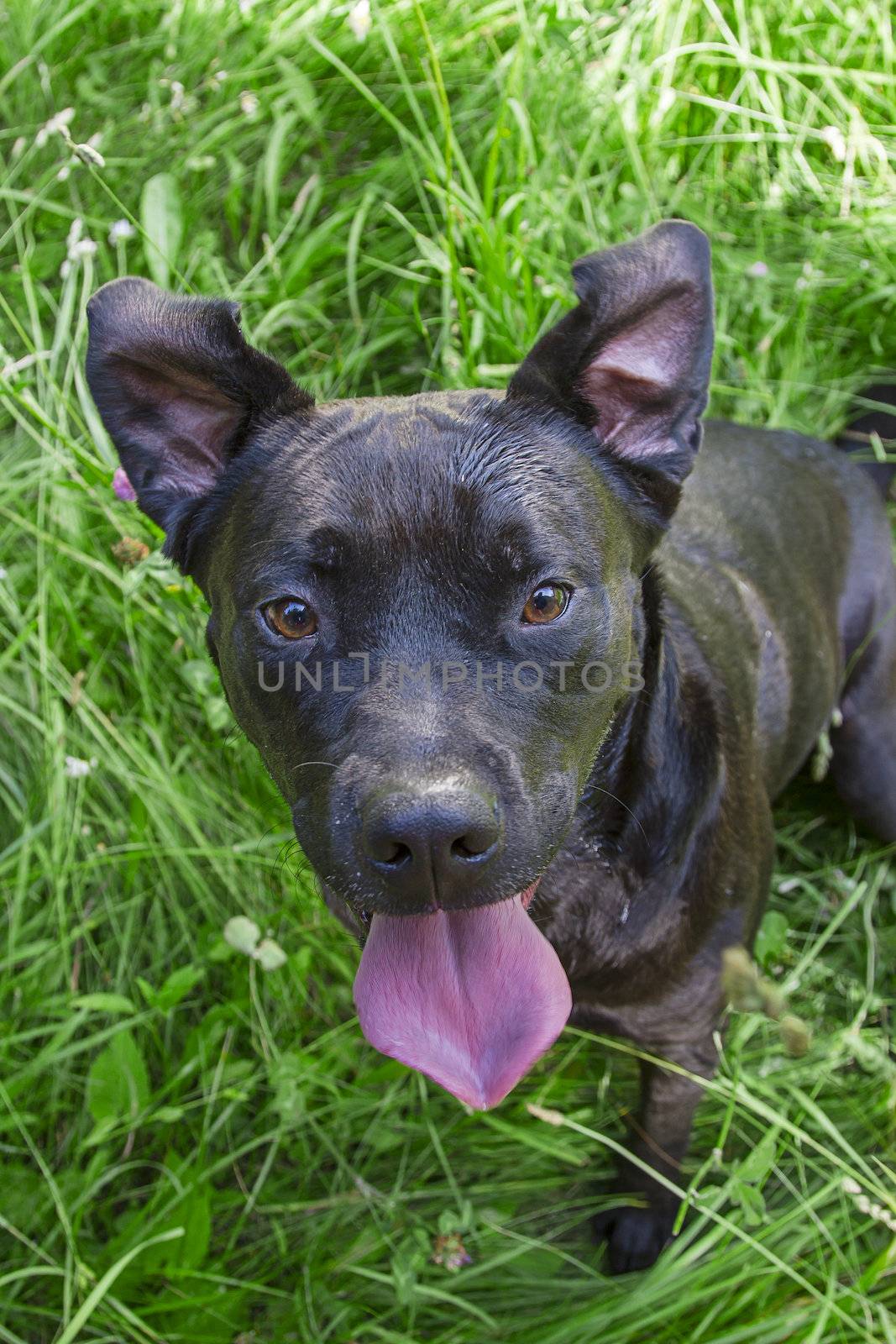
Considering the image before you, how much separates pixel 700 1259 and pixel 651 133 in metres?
3.50

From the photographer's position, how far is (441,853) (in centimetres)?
168

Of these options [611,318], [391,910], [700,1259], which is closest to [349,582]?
[391,910]

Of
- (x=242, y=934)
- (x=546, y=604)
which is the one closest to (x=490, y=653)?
(x=546, y=604)

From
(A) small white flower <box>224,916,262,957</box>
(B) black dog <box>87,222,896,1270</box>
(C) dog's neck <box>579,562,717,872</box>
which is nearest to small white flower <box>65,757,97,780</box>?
(A) small white flower <box>224,916,262,957</box>

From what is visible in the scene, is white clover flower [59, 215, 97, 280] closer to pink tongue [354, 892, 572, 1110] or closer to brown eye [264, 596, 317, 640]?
brown eye [264, 596, 317, 640]

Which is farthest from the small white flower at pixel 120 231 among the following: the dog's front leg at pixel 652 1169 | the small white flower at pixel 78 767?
the dog's front leg at pixel 652 1169

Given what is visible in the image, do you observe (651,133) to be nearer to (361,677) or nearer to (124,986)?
(361,677)

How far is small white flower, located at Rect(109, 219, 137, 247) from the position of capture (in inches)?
131

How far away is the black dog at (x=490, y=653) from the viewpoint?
1809 millimetres

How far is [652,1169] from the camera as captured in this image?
2789 mm

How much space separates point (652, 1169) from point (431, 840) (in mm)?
1582

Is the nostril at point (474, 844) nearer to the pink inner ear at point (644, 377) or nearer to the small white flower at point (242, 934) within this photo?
the pink inner ear at point (644, 377)

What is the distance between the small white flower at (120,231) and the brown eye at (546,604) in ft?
6.54

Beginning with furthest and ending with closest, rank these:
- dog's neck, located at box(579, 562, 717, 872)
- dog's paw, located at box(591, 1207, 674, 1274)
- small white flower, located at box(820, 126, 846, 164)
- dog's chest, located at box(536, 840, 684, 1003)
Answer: small white flower, located at box(820, 126, 846, 164) < dog's paw, located at box(591, 1207, 674, 1274) < dog's chest, located at box(536, 840, 684, 1003) < dog's neck, located at box(579, 562, 717, 872)
